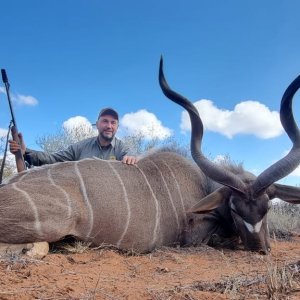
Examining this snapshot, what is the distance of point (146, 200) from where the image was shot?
3.20 m

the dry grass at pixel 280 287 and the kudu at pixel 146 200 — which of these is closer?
the dry grass at pixel 280 287

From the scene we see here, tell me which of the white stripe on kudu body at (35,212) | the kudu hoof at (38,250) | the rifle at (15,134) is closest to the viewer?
the kudu hoof at (38,250)

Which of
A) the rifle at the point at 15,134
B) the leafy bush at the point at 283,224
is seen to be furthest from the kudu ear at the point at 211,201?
the rifle at the point at 15,134

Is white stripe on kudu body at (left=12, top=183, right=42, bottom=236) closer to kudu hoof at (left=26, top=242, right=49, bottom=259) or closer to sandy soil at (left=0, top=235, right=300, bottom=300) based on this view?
kudu hoof at (left=26, top=242, right=49, bottom=259)

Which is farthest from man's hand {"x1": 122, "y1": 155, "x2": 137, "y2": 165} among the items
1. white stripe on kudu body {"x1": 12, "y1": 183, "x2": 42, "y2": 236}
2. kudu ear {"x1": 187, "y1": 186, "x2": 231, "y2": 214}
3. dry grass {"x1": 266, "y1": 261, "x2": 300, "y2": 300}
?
dry grass {"x1": 266, "y1": 261, "x2": 300, "y2": 300}

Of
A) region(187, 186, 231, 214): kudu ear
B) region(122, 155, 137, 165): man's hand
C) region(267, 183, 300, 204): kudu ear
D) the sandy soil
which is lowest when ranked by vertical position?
the sandy soil

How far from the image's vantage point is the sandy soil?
163cm

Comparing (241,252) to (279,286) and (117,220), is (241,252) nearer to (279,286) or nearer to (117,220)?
(117,220)

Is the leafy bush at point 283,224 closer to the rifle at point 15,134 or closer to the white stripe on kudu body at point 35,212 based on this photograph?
the white stripe on kudu body at point 35,212

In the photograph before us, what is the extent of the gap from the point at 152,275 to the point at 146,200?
1.01 metres

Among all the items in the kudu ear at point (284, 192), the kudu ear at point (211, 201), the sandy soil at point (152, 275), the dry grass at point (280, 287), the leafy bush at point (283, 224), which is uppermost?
the kudu ear at point (284, 192)

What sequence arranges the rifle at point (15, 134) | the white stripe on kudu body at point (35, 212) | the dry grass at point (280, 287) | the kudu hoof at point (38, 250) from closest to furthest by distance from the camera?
the dry grass at point (280, 287) → the kudu hoof at point (38, 250) → the white stripe on kudu body at point (35, 212) → the rifle at point (15, 134)

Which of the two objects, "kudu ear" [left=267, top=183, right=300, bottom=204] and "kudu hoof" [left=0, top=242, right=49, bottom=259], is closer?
"kudu hoof" [left=0, top=242, right=49, bottom=259]

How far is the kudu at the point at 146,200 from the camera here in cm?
270
